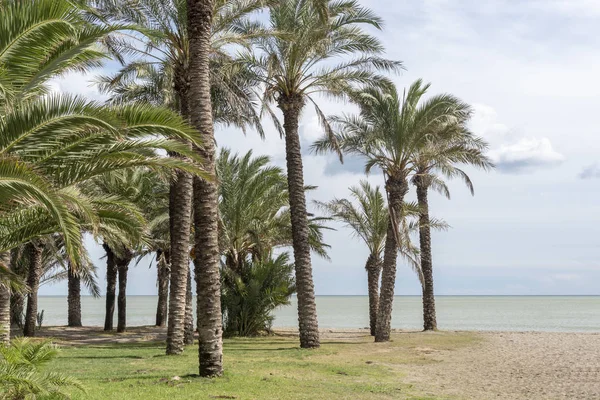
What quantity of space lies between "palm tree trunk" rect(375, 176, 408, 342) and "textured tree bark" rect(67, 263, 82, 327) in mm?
19394

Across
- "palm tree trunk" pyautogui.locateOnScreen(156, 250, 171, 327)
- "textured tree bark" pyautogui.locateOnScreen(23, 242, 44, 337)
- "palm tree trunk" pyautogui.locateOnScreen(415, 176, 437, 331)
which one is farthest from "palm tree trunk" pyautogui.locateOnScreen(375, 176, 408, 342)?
"palm tree trunk" pyautogui.locateOnScreen(156, 250, 171, 327)

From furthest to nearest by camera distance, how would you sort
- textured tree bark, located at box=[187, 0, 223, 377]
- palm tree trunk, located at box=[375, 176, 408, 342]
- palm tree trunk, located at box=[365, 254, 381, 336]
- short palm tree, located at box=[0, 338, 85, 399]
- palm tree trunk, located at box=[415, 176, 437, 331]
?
palm tree trunk, located at box=[415, 176, 437, 331]
palm tree trunk, located at box=[365, 254, 381, 336]
palm tree trunk, located at box=[375, 176, 408, 342]
textured tree bark, located at box=[187, 0, 223, 377]
short palm tree, located at box=[0, 338, 85, 399]

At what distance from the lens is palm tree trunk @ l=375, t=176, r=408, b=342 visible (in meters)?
23.1

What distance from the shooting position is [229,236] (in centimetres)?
2747

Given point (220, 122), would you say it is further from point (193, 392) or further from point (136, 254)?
point (193, 392)

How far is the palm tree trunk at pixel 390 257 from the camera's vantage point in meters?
23.1

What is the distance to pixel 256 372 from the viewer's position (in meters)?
13.2

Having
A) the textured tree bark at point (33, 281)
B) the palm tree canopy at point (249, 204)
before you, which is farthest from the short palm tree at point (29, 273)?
the palm tree canopy at point (249, 204)

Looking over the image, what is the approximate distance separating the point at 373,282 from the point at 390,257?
14.1 ft

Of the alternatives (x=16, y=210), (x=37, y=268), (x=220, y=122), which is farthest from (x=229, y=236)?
(x=16, y=210)

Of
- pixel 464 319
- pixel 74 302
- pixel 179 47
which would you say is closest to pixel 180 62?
pixel 179 47

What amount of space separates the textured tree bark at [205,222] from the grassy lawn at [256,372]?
2.10ft

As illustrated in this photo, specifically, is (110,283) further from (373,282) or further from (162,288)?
(373,282)

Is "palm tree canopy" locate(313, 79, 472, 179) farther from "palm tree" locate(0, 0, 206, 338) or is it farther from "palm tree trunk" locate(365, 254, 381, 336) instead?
"palm tree" locate(0, 0, 206, 338)
